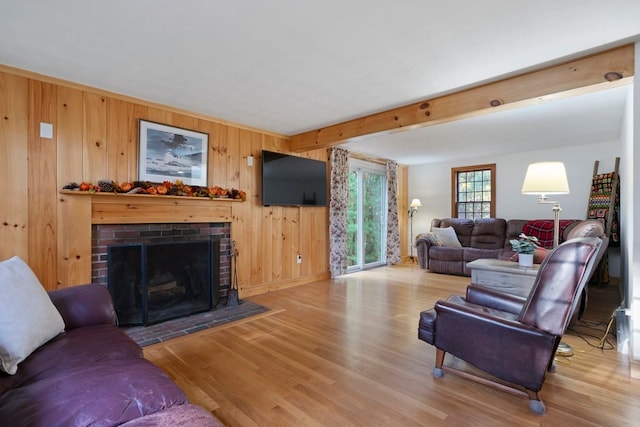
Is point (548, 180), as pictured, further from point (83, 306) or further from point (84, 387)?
point (83, 306)

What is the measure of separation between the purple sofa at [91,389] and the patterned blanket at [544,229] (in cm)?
566

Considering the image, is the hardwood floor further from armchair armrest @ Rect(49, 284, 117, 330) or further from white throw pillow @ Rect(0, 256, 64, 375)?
white throw pillow @ Rect(0, 256, 64, 375)

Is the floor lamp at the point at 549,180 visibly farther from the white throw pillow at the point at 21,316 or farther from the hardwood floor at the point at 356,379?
the white throw pillow at the point at 21,316

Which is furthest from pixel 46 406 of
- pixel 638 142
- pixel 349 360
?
pixel 638 142

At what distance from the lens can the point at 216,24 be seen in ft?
6.26

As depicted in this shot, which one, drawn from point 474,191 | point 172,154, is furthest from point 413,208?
point 172,154

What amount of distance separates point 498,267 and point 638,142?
158 cm

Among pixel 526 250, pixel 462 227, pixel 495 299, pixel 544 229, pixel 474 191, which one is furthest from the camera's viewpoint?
pixel 474 191

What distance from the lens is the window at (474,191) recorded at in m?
6.42

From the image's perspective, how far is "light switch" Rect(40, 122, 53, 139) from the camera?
266 centimetres

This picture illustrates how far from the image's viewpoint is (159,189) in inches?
123

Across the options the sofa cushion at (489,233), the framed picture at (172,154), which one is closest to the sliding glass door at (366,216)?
the sofa cushion at (489,233)

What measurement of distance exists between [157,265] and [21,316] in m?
1.76

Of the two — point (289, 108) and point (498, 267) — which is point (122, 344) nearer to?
point (289, 108)
